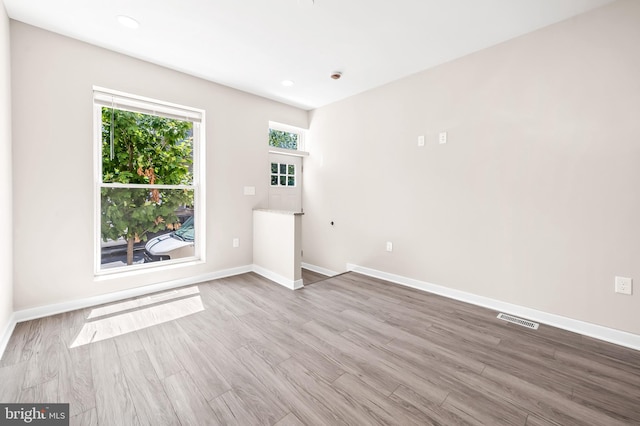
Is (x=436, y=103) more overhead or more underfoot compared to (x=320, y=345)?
more overhead

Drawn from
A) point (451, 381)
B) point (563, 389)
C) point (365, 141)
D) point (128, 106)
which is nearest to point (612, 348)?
point (563, 389)

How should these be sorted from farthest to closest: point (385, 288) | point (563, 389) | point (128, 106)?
point (385, 288)
point (128, 106)
point (563, 389)

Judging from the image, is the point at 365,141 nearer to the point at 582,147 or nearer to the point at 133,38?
the point at 582,147

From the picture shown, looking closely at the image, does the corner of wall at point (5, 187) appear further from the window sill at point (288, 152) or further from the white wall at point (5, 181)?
the window sill at point (288, 152)

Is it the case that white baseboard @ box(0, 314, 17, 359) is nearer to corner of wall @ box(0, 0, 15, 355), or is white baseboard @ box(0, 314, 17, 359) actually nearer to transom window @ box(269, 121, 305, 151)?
corner of wall @ box(0, 0, 15, 355)

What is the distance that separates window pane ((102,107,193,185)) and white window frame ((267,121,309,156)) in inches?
49.4

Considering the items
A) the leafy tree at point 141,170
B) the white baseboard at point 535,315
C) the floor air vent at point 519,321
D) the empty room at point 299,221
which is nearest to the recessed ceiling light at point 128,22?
the empty room at point 299,221

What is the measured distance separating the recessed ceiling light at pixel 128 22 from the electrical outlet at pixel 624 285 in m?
4.49

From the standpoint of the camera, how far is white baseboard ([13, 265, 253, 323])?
2432 mm

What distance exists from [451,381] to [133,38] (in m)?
3.83

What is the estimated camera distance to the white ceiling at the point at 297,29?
2.12m

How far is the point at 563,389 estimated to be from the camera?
5.30ft

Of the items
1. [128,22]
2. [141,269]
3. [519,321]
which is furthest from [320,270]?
[128,22]

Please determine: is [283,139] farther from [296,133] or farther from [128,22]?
[128,22]
